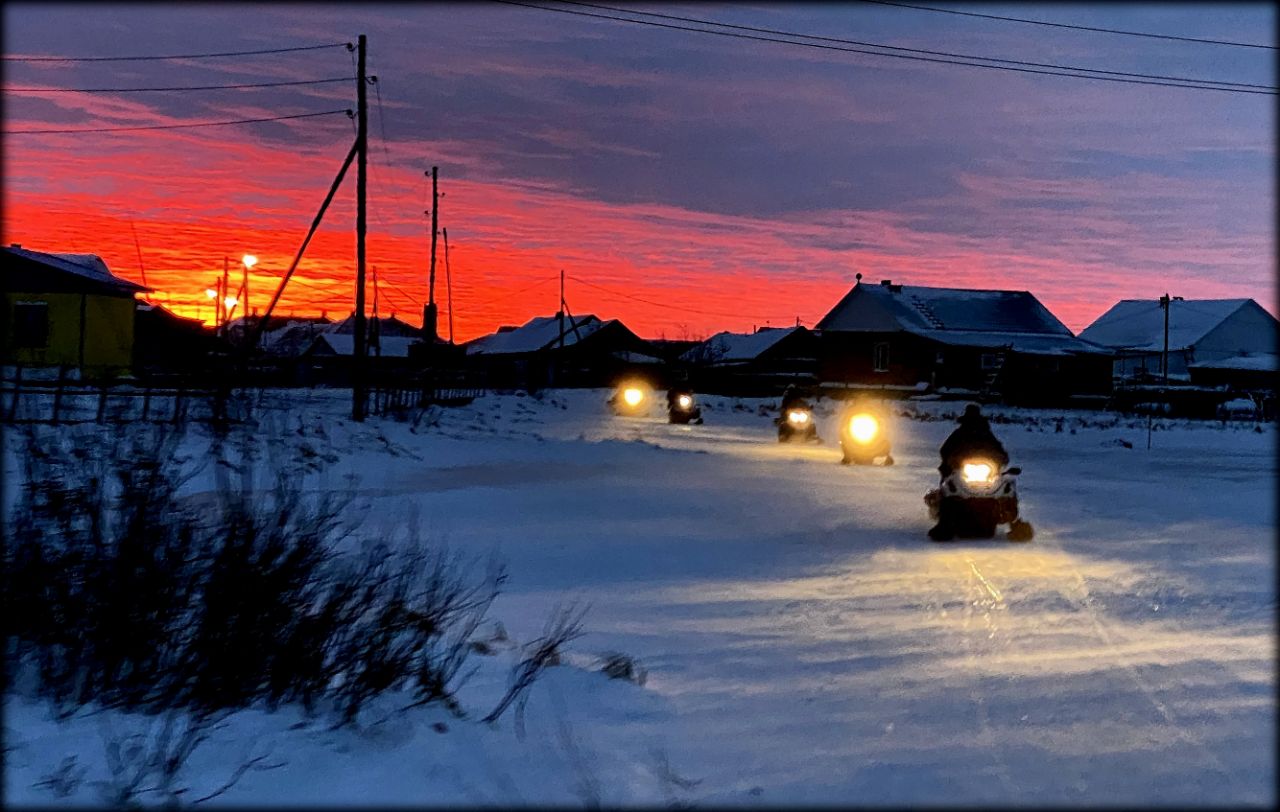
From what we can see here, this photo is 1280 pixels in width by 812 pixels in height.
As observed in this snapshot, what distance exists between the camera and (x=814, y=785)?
5113mm

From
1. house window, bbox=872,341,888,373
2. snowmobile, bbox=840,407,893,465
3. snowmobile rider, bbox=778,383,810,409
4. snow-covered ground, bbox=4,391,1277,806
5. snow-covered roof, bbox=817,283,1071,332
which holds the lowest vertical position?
snow-covered ground, bbox=4,391,1277,806

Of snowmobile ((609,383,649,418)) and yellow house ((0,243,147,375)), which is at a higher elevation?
yellow house ((0,243,147,375))

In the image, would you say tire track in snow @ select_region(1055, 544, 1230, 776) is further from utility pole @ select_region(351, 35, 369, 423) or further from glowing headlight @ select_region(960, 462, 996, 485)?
utility pole @ select_region(351, 35, 369, 423)

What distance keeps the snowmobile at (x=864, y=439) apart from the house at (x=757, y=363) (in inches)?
1753

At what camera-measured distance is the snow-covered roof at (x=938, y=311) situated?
6869 centimetres

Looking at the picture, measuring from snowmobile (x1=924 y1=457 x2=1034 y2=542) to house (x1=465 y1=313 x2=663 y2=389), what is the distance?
7258 centimetres

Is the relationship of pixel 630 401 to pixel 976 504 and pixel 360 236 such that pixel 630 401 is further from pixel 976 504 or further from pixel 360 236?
pixel 976 504

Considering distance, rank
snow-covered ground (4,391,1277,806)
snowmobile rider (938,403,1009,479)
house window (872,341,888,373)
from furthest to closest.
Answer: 1. house window (872,341,888,373)
2. snowmobile rider (938,403,1009,479)
3. snow-covered ground (4,391,1277,806)

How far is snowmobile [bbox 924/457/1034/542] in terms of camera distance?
13.6m

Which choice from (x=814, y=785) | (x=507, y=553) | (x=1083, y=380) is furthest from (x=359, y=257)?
(x=1083, y=380)

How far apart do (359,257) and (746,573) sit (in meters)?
21.9

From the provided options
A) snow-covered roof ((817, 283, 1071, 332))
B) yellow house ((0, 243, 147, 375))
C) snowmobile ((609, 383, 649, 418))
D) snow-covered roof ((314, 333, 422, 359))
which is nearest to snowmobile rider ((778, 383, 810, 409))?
snowmobile ((609, 383, 649, 418))

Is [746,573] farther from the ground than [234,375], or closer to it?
closer to it

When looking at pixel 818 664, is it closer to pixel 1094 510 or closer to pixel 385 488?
pixel 1094 510
